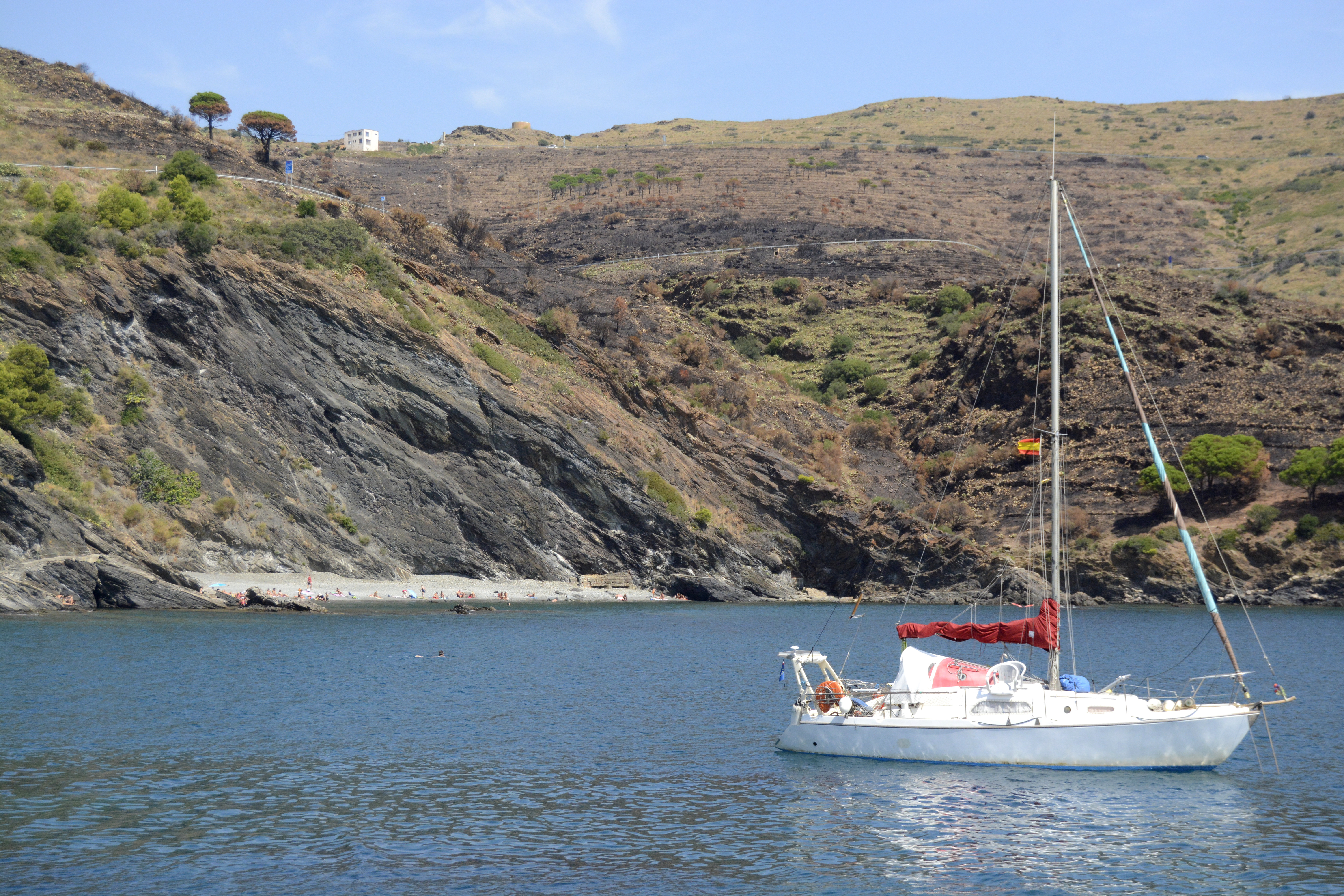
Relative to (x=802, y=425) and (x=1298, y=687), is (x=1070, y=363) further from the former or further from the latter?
(x=1298, y=687)

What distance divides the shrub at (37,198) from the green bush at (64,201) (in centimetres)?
117

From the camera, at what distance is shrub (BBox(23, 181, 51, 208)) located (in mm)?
74812

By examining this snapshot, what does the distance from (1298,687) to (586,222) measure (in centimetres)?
12956

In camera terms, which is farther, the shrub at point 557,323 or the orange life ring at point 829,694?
the shrub at point 557,323

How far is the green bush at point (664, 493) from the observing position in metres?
79.1

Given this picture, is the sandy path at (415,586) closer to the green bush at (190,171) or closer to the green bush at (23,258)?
the green bush at (23,258)

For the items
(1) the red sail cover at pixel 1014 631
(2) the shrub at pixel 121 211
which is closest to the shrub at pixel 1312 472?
(1) the red sail cover at pixel 1014 631

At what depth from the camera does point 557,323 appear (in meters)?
93.1

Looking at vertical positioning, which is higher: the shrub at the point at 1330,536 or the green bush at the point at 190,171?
the green bush at the point at 190,171

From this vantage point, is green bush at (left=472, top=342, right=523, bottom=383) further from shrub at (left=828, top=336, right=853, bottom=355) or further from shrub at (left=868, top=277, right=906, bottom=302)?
shrub at (left=868, top=277, right=906, bottom=302)

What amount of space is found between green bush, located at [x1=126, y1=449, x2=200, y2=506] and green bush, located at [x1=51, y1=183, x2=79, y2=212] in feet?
68.1

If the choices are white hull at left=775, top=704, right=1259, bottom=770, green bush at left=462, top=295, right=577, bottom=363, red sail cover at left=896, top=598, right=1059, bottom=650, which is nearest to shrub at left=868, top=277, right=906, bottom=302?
green bush at left=462, top=295, right=577, bottom=363

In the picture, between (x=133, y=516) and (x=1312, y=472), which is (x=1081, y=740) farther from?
(x=1312, y=472)

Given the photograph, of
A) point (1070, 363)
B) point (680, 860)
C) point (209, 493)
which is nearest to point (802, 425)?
point (1070, 363)
